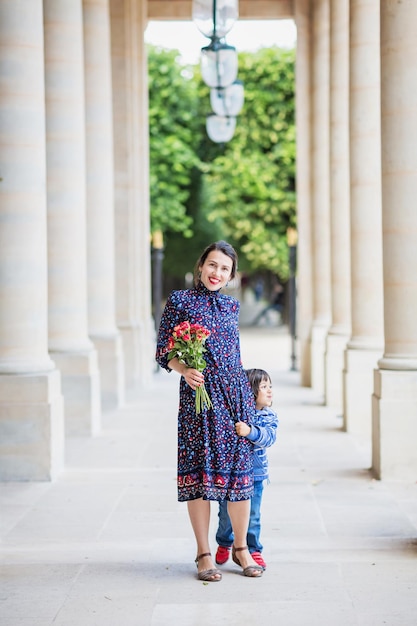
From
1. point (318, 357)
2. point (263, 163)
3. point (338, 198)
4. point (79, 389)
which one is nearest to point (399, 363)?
point (79, 389)

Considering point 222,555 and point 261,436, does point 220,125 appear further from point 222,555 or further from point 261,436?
point 261,436

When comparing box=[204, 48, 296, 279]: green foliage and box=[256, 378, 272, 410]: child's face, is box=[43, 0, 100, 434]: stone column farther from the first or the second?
box=[204, 48, 296, 279]: green foliage

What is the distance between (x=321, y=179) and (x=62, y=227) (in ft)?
30.6

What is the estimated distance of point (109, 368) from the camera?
17359 millimetres

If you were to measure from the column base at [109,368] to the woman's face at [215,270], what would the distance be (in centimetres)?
1001

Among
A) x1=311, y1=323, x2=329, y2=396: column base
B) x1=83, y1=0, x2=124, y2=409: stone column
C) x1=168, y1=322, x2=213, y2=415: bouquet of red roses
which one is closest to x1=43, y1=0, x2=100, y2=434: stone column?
x1=83, y1=0, x2=124, y2=409: stone column

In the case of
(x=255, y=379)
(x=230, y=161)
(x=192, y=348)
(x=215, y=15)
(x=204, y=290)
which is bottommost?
(x=255, y=379)

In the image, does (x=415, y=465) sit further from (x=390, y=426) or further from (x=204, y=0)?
(x=204, y=0)

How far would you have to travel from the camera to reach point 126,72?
22000mm

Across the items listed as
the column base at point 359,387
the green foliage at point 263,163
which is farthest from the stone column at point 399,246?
the green foliage at point 263,163

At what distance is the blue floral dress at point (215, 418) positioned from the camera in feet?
22.8

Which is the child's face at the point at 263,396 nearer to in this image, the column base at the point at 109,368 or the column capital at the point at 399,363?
the column capital at the point at 399,363

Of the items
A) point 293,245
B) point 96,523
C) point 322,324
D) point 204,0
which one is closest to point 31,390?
point 96,523

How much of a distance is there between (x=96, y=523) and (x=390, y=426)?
3312mm
